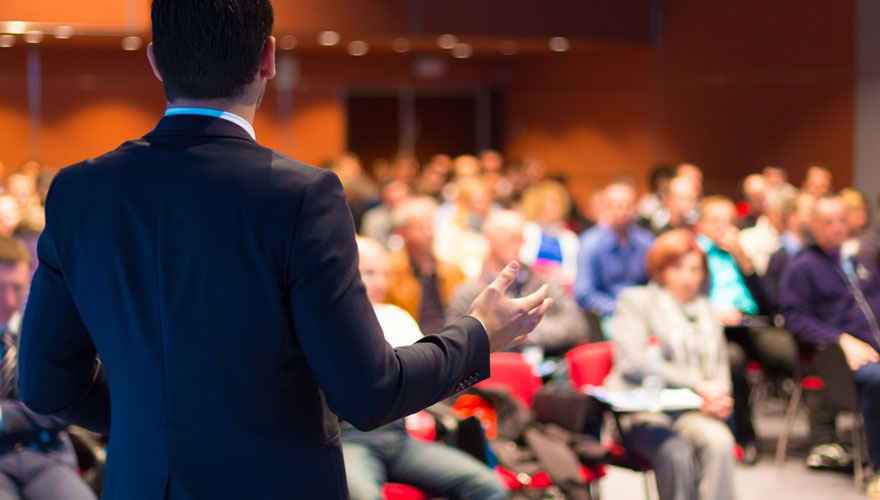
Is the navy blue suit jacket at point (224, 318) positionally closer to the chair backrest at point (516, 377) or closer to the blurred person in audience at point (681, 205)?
the chair backrest at point (516, 377)

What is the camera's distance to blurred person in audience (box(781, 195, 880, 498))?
18.6ft

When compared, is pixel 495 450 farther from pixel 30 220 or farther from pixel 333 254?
pixel 30 220

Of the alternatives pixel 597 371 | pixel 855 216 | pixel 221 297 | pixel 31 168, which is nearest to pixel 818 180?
pixel 855 216

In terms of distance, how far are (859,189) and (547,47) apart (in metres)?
4.65

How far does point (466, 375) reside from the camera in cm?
141

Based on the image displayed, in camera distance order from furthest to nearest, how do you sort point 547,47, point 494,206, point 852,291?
point 547,47
point 494,206
point 852,291

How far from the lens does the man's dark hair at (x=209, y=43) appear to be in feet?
4.26

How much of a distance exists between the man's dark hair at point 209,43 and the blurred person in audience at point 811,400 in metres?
5.16

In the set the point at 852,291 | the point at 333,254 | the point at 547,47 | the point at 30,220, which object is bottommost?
the point at 852,291

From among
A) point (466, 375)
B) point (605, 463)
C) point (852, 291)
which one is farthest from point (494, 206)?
point (466, 375)

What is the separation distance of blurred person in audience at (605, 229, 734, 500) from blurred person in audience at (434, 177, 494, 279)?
183cm

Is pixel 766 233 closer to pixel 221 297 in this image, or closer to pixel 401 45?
pixel 401 45

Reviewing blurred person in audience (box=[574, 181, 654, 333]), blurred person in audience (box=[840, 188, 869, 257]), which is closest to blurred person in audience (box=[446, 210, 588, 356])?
blurred person in audience (box=[574, 181, 654, 333])

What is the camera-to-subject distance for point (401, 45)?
42.1 feet
